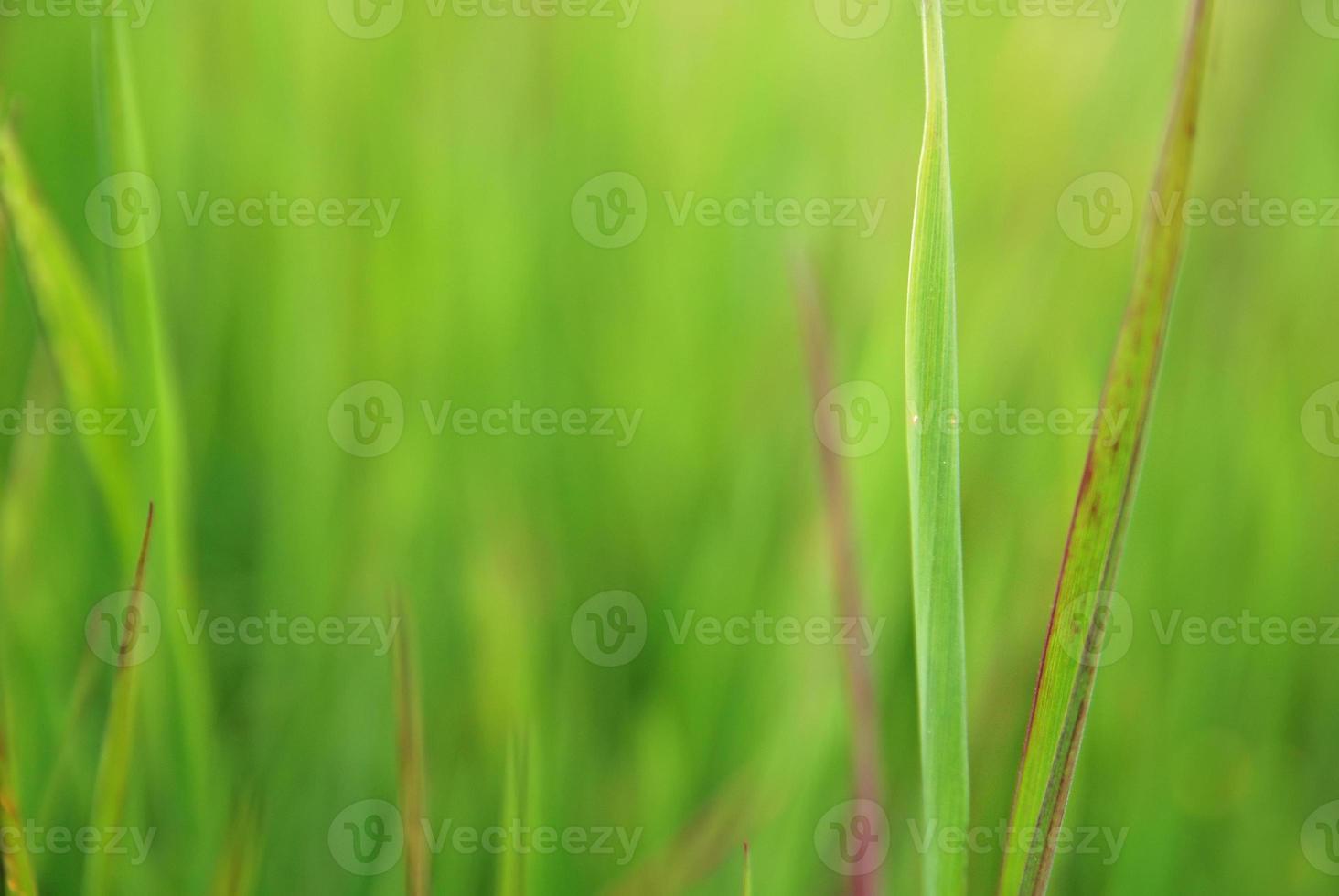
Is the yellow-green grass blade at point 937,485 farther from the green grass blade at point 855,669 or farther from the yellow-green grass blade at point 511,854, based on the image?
the yellow-green grass blade at point 511,854

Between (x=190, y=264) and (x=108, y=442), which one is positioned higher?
(x=190, y=264)

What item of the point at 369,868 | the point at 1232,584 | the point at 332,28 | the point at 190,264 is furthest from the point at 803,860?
the point at 332,28

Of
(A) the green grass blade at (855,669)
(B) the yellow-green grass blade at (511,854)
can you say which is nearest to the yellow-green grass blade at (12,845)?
(B) the yellow-green grass blade at (511,854)

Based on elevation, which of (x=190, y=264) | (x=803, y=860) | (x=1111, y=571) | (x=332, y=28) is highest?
(x=332, y=28)

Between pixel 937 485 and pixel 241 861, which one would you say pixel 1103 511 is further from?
pixel 241 861

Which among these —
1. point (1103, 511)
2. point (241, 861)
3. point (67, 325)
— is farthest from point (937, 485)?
point (67, 325)

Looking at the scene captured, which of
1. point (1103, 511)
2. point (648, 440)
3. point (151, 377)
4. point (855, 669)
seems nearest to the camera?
point (1103, 511)

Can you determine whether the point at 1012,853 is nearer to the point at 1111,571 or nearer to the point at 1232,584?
the point at 1111,571

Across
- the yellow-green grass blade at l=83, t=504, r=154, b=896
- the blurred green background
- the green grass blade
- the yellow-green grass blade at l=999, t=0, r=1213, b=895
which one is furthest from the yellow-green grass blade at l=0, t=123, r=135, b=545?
the yellow-green grass blade at l=999, t=0, r=1213, b=895
